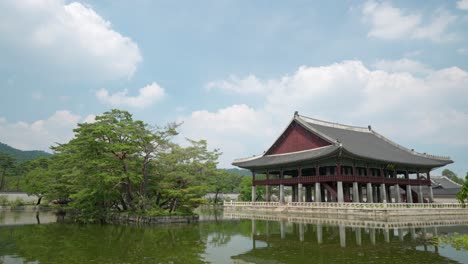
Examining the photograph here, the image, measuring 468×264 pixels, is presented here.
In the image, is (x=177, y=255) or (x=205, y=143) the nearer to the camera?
(x=177, y=255)

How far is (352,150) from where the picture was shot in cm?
4247

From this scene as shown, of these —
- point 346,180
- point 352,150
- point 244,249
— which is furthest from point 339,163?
point 244,249

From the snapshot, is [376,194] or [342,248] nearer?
[342,248]

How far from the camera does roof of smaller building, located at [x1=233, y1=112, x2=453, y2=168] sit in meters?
43.1

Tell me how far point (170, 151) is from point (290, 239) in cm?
2138

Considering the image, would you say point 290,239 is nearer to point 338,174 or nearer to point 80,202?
point 338,174

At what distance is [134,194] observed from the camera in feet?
120

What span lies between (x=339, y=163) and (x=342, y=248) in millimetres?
25247

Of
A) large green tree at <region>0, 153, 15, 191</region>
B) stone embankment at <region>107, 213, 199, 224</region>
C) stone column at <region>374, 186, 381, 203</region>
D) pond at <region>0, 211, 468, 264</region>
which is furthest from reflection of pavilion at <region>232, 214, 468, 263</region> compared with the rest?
large green tree at <region>0, 153, 15, 191</region>

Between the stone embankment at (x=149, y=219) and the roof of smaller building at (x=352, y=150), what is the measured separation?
16870 millimetres

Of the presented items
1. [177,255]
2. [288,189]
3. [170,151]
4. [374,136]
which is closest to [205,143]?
[170,151]

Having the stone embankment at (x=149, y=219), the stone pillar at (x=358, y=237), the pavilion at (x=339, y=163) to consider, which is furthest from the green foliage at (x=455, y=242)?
the stone embankment at (x=149, y=219)

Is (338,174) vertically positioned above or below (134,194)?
above

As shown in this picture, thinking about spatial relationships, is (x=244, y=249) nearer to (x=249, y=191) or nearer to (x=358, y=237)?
(x=358, y=237)
